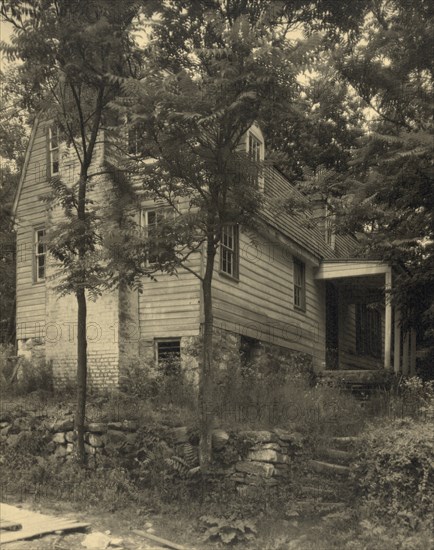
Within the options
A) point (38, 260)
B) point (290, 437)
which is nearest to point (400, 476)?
point (290, 437)

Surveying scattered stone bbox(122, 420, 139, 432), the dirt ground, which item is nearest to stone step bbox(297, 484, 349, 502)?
the dirt ground

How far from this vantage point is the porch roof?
58.0 ft

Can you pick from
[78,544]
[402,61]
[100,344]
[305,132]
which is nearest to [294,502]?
[78,544]

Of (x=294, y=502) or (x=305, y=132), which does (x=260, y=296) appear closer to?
(x=294, y=502)

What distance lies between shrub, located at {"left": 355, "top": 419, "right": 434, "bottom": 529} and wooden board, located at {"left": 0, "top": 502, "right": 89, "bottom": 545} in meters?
3.85

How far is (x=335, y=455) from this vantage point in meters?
8.98

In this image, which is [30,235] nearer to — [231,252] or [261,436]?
[231,252]

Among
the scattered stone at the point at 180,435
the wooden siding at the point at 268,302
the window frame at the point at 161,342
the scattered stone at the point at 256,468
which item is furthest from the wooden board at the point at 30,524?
the wooden siding at the point at 268,302

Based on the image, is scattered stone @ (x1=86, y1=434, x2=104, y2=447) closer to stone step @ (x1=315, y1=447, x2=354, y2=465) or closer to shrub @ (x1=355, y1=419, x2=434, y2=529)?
stone step @ (x1=315, y1=447, x2=354, y2=465)

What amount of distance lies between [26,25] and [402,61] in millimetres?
6833

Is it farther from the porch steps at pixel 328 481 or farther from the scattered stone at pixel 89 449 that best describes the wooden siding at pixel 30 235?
the porch steps at pixel 328 481

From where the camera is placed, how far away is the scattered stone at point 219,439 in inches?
368

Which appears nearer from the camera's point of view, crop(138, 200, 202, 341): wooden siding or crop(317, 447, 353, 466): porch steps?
crop(317, 447, 353, 466): porch steps

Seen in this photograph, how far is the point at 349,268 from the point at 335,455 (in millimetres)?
10701
